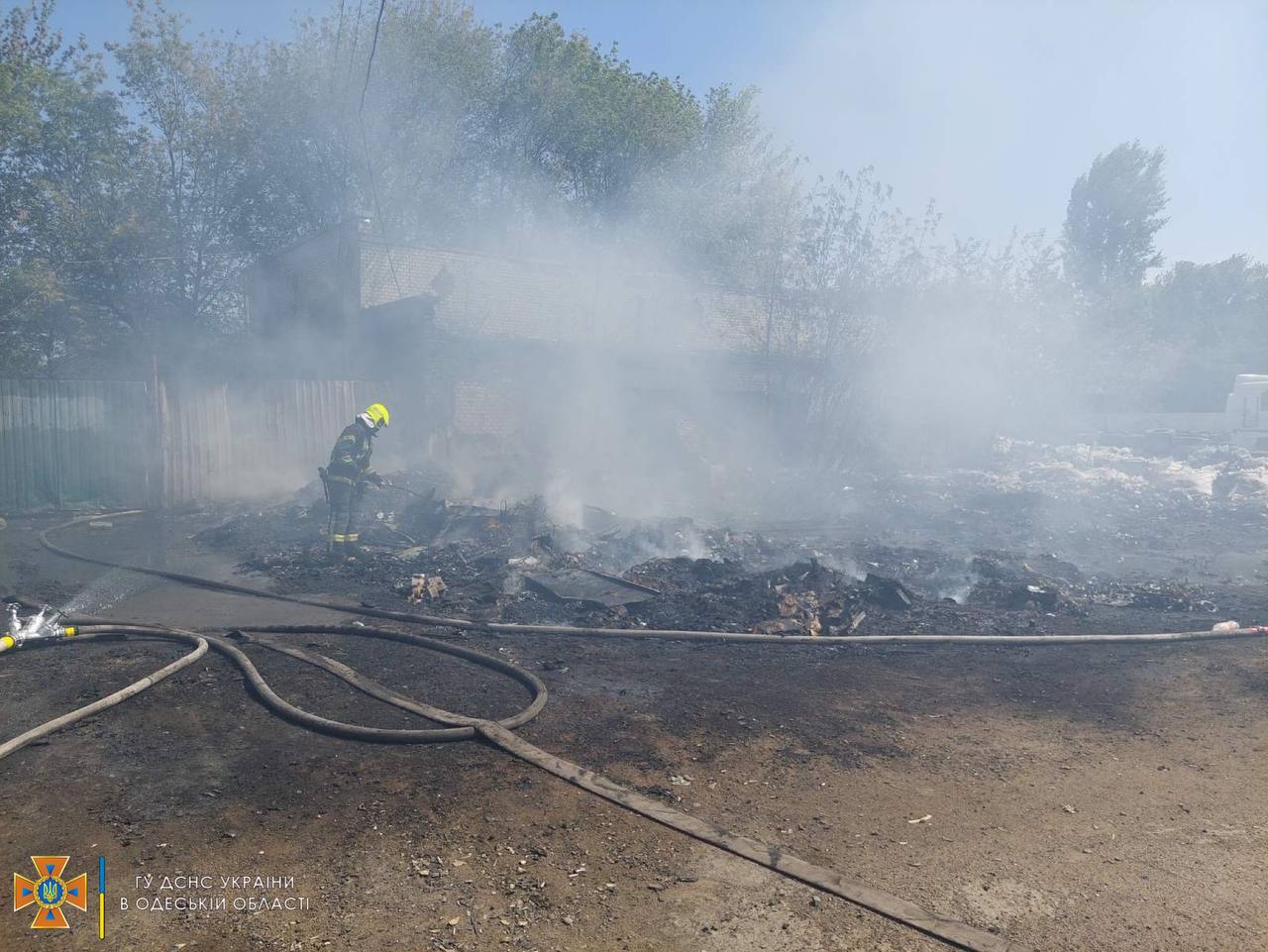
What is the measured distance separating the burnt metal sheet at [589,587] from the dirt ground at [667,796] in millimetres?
1640

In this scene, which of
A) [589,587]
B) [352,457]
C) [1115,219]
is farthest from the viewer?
[1115,219]

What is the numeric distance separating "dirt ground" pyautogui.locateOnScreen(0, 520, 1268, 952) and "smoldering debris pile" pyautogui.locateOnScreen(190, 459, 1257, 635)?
1410 mm

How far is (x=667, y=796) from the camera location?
399cm

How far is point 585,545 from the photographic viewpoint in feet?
34.7

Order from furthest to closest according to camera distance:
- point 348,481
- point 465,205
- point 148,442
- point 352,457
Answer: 1. point 465,205
2. point 148,442
3. point 352,457
4. point 348,481

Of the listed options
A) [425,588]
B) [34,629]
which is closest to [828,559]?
[425,588]

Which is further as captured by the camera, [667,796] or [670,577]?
[670,577]

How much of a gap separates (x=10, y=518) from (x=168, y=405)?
2989 mm

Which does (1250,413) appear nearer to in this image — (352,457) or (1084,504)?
(1084,504)

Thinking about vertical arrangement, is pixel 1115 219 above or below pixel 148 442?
above

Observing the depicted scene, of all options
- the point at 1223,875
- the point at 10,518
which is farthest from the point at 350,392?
the point at 1223,875

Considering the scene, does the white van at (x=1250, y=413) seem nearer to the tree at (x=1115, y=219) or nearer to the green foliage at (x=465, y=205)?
the green foliage at (x=465, y=205)

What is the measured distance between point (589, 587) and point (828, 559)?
12.4 feet

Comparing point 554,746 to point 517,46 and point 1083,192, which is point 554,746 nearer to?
point 517,46
